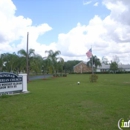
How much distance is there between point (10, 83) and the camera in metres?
12.3

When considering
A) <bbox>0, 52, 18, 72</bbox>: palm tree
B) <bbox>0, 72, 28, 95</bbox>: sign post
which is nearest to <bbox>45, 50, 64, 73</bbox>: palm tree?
<bbox>0, 52, 18, 72</bbox>: palm tree

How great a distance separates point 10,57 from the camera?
63719 millimetres

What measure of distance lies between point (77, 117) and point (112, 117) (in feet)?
3.63

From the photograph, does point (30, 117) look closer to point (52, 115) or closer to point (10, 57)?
point (52, 115)

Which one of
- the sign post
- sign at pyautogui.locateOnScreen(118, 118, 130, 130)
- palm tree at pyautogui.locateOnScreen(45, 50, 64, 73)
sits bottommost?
sign at pyautogui.locateOnScreen(118, 118, 130, 130)

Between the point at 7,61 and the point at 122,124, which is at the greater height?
the point at 7,61

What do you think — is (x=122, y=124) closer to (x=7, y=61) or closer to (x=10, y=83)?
(x=10, y=83)

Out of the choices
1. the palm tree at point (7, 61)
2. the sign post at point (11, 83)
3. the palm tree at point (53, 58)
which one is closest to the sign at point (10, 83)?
the sign post at point (11, 83)

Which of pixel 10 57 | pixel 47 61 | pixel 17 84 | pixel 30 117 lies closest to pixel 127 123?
pixel 30 117

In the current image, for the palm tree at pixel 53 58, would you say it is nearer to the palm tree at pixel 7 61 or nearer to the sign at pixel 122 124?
the palm tree at pixel 7 61

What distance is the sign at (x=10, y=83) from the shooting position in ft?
38.9

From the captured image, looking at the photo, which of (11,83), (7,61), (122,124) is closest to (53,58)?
(7,61)

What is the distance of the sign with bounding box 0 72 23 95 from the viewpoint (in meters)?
11.9

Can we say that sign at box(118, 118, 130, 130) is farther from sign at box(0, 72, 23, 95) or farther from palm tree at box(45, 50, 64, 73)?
palm tree at box(45, 50, 64, 73)
